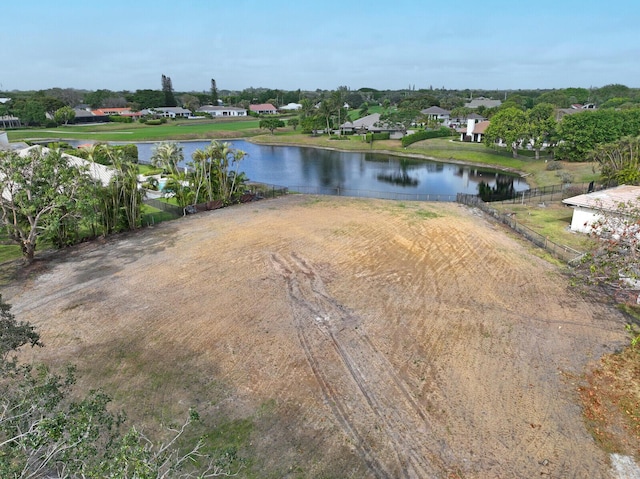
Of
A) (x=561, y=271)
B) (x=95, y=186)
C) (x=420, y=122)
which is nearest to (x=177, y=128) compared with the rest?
(x=420, y=122)

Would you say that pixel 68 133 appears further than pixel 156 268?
Yes

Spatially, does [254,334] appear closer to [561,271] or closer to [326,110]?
[561,271]

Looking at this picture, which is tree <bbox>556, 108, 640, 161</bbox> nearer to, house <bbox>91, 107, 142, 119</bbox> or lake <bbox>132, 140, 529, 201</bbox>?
lake <bbox>132, 140, 529, 201</bbox>

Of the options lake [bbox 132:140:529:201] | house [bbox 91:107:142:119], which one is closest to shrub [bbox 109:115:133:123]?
house [bbox 91:107:142:119]

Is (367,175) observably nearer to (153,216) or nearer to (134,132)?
(153,216)

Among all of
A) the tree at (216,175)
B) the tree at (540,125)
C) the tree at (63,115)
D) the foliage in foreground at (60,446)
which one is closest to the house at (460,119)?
the tree at (540,125)

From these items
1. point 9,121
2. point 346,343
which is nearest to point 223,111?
point 9,121

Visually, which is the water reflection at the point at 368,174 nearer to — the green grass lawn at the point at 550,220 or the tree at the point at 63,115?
the green grass lawn at the point at 550,220
